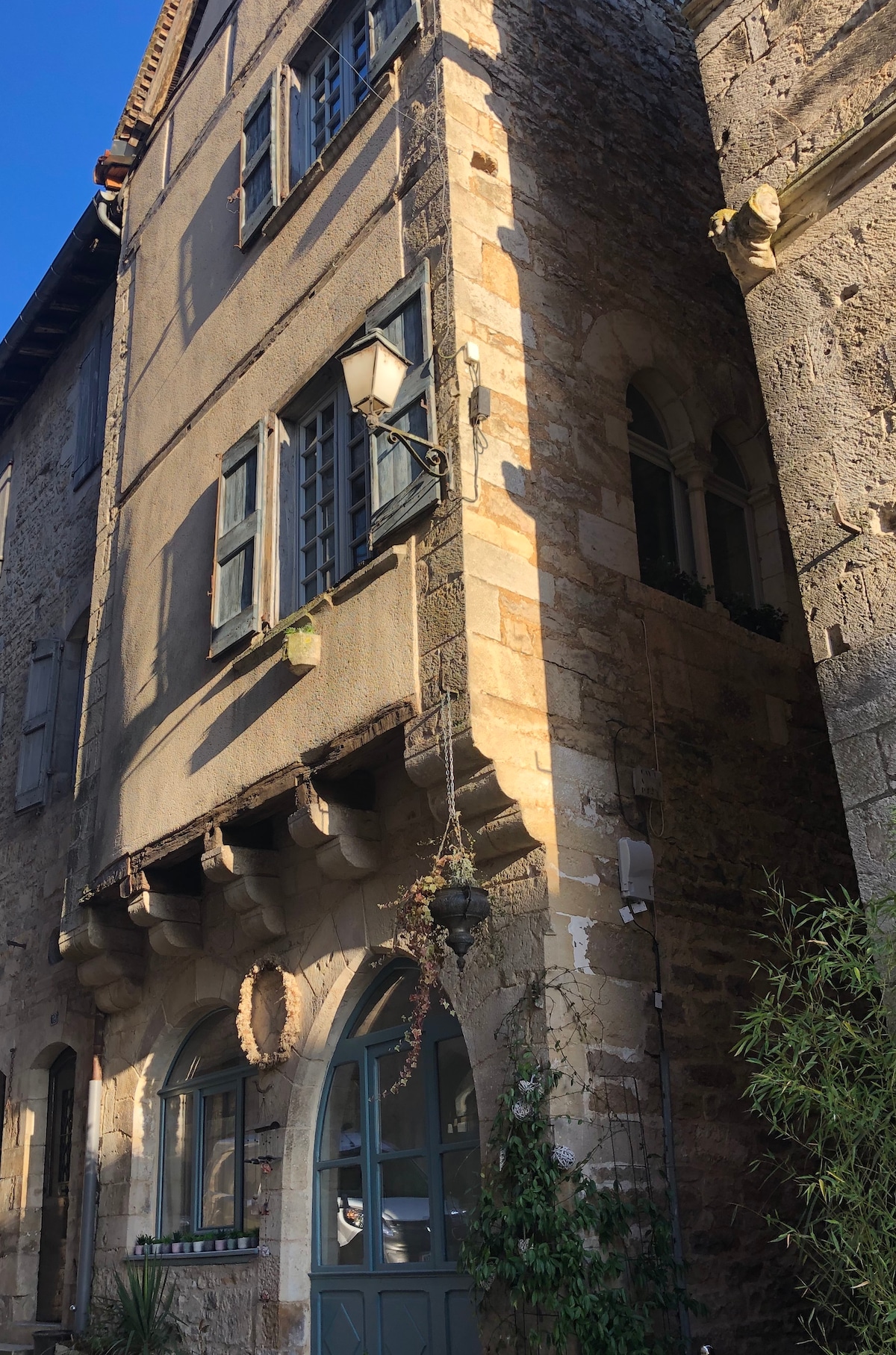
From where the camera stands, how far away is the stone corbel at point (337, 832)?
5.91 metres

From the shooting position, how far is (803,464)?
179 inches

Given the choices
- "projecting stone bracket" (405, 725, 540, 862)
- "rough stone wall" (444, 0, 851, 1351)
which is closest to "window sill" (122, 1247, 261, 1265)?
"rough stone wall" (444, 0, 851, 1351)

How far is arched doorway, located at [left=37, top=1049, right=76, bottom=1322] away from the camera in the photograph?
845cm

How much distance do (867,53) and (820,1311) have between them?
17.4ft

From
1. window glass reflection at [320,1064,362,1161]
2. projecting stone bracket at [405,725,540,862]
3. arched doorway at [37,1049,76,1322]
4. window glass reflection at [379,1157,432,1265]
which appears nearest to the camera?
projecting stone bracket at [405,725,540,862]

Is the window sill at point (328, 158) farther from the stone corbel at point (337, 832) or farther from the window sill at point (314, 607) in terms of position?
the stone corbel at point (337, 832)

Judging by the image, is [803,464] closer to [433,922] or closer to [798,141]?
[798,141]

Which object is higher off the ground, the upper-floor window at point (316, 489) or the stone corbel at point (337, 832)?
the upper-floor window at point (316, 489)

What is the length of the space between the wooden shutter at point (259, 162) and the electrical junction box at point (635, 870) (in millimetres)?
4458

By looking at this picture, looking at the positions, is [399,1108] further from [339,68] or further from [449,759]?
[339,68]

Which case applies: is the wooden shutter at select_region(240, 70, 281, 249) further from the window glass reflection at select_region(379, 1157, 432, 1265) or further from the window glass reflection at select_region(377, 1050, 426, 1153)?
the window glass reflection at select_region(379, 1157, 432, 1265)

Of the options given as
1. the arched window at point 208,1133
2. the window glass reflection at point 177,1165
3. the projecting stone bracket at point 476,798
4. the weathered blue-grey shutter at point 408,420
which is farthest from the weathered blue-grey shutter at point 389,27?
the window glass reflection at point 177,1165

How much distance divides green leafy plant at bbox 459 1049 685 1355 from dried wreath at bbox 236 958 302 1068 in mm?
1666

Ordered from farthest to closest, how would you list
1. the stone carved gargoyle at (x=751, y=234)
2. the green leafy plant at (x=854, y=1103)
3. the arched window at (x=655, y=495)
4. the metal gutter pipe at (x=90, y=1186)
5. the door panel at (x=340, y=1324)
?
the metal gutter pipe at (x=90, y=1186), the arched window at (x=655, y=495), the door panel at (x=340, y=1324), the stone carved gargoyle at (x=751, y=234), the green leafy plant at (x=854, y=1103)
